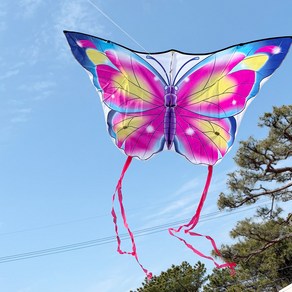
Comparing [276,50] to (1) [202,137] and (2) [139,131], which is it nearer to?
(1) [202,137]

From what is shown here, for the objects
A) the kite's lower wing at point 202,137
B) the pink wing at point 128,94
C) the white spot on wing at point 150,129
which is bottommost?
the kite's lower wing at point 202,137

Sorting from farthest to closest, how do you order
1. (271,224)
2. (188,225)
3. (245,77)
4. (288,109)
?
(271,224) < (288,109) < (245,77) < (188,225)

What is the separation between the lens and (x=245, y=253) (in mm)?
12734

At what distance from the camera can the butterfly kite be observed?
2.99 meters

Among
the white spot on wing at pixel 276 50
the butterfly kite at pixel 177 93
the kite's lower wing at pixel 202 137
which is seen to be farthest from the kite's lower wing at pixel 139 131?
the white spot on wing at pixel 276 50

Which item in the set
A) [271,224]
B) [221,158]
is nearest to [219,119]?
[221,158]

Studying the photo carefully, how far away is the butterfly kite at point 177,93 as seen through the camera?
2986 mm

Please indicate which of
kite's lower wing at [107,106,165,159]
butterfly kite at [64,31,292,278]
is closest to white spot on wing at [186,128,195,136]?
butterfly kite at [64,31,292,278]

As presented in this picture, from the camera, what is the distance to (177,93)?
307cm

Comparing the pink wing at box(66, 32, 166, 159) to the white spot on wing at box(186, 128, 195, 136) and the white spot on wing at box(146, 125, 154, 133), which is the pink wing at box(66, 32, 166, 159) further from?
the white spot on wing at box(186, 128, 195, 136)

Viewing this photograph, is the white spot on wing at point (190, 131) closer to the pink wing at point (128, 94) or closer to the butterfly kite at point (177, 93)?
the butterfly kite at point (177, 93)

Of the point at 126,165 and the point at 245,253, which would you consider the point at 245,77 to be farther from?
the point at 245,253

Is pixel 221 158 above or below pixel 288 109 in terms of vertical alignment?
below

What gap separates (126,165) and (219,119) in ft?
2.50
